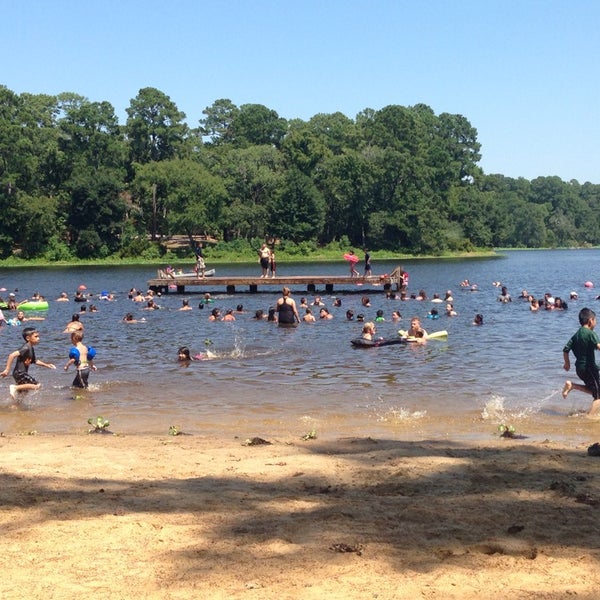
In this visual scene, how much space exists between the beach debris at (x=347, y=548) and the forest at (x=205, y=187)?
86.3 metres

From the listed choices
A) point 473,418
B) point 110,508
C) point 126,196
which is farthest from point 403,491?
point 126,196

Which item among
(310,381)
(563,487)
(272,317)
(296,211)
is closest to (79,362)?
(310,381)

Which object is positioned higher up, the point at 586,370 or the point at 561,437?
the point at 586,370

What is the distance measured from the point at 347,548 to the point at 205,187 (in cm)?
8901

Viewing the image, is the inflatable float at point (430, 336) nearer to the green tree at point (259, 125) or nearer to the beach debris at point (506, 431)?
the beach debris at point (506, 431)

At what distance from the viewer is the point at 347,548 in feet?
19.1

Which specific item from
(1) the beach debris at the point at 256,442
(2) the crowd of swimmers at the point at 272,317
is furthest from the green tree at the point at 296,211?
(1) the beach debris at the point at 256,442

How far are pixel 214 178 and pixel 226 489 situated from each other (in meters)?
90.6

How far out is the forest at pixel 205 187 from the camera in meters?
90.1

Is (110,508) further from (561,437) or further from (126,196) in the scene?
(126,196)

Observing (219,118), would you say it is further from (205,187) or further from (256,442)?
A: (256,442)

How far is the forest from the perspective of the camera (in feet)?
296

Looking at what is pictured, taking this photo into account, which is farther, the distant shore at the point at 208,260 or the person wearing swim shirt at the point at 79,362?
the distant shore at the point at 208,260

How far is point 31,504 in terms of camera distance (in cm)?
709
